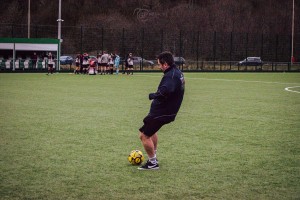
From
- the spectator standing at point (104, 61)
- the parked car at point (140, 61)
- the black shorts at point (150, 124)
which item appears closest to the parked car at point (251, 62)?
the parked car at point (140, 61)

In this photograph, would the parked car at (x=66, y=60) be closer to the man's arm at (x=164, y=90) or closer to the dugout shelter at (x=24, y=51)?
the dugout shelter at (x=24, y=51)

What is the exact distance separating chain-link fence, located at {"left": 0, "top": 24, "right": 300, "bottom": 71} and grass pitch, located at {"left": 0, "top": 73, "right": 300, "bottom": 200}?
125 ft

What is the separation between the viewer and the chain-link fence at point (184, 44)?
5422cm

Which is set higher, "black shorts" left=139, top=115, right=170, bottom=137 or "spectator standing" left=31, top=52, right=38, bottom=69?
"spectator standing" left=31, top=52, right=38, bottom=69

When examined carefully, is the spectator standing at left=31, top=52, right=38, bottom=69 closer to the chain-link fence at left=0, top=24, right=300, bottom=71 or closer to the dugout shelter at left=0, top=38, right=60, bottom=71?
the dugout shelter at left=0, top=38, right=60, bottom=71

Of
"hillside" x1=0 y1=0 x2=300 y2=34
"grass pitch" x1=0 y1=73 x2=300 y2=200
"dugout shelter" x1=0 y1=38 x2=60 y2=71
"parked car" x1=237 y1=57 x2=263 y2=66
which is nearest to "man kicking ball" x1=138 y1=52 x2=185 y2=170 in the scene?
"grass pitch" x1=0 y1=73 x2=300 y2=200

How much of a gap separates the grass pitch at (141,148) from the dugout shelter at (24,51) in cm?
2912

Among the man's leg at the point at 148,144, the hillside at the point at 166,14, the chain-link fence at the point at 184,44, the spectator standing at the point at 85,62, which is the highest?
the hillside at the point at 166,14

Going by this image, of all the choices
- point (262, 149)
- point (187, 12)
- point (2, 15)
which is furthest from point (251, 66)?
point (262, 149)

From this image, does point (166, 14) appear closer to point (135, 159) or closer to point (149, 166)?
point (135, 159)

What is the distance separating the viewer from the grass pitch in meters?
6.69

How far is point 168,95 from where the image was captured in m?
7.51

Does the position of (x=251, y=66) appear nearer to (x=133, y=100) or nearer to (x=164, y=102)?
(x=133, y=100)

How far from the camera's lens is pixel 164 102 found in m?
7.67
